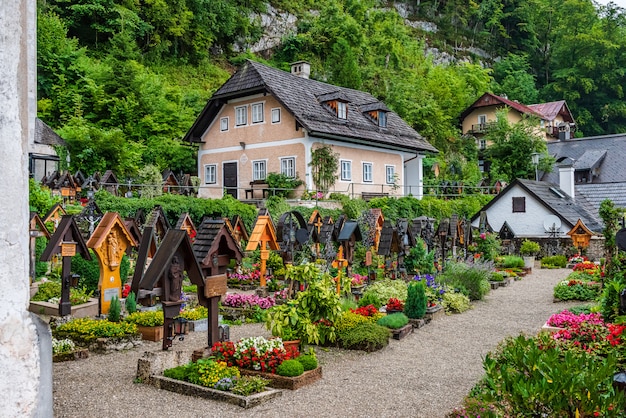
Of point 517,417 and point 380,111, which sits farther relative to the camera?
point 380,111

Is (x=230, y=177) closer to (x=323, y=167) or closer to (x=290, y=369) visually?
(x=323, y=167)

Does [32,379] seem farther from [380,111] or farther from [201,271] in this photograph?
[380,111]

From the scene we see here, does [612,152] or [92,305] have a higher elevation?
[612,152]

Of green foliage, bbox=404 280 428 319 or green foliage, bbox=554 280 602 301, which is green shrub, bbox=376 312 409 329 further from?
green foliage, bbox=554 280 602 301

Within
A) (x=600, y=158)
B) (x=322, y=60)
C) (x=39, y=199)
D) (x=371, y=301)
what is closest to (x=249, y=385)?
(x=371, y=301)

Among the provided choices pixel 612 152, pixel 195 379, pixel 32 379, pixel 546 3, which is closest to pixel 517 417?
pixel 32 379

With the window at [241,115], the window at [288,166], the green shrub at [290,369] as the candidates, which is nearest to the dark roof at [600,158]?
the window at [288,166]

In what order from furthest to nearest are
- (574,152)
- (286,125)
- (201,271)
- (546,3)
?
(546,3) → (574,152) → (286,125) → (201,271)

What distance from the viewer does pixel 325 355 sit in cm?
945

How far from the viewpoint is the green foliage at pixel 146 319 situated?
10.1 metres

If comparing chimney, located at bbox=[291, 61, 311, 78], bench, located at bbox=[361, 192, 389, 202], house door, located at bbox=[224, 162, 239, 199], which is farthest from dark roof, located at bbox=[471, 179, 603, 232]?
chimney, located at bbox=[291, 61, 311, 78]

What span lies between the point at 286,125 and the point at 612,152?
25.9 m

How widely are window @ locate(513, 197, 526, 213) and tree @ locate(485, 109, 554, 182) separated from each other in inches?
424

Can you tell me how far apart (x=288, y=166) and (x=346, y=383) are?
2025 centimetres
